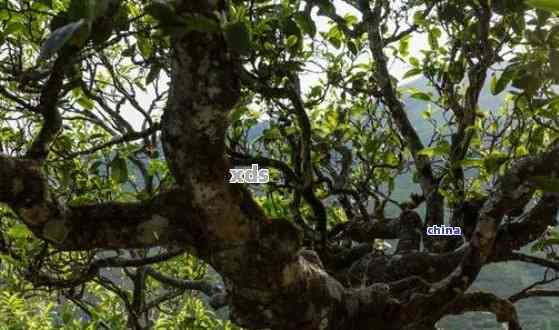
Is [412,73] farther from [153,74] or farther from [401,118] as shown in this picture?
[153,74]

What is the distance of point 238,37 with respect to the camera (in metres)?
1.51

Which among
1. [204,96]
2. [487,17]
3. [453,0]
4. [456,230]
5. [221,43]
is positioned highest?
[453,0]

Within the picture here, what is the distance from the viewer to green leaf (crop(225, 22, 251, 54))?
1511 mm

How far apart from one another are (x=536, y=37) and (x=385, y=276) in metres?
1.64

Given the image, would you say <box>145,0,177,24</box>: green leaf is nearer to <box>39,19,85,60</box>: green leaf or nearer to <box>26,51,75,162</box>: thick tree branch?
<box>39,19,85,60</box>: green leaf

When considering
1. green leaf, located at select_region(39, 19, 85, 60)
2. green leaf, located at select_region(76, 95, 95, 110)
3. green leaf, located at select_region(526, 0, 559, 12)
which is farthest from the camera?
green leaf, located at select_region(76, 95, 95, 110)

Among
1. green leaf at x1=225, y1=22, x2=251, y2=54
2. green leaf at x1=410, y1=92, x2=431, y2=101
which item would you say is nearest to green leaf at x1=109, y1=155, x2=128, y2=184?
green leaf at x1=225, y1=22, x2=251, y2=54

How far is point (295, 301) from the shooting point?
2.55m

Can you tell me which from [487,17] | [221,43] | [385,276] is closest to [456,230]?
[385,276]

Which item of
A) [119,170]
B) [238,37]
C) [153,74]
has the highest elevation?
[153,74]

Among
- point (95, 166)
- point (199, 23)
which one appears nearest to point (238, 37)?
point (199, 23)

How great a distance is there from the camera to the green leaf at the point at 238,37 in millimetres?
1511

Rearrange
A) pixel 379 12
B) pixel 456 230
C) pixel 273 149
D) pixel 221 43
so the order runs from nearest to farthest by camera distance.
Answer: pixel 221 43 → pixel 456 230 → pixel 379 12 → pixel 273 149

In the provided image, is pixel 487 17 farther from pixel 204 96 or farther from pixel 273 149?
pixel 273 149
